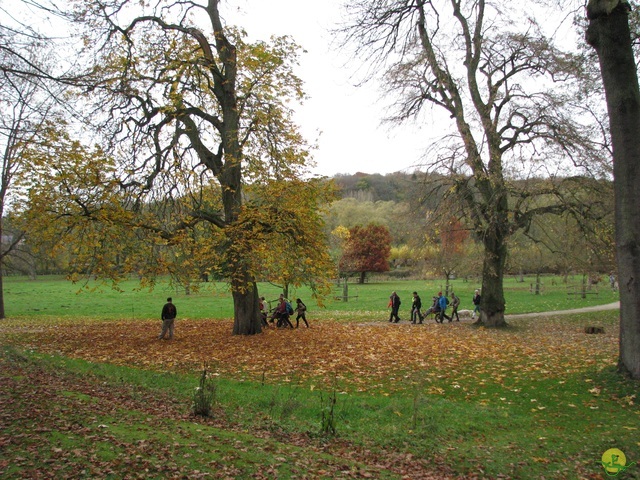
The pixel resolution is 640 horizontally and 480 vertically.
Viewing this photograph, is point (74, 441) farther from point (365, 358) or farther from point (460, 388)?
point (365, 358)

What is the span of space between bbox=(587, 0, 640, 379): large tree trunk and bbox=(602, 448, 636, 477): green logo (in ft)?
12.5

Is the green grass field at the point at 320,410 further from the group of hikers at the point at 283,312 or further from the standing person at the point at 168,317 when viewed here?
the group of hikers at the point at 283,312

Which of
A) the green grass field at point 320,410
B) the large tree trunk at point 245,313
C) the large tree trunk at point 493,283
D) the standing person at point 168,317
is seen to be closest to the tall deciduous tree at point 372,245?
the large tree trunk at point 493,283

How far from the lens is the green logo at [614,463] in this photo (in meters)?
5.50

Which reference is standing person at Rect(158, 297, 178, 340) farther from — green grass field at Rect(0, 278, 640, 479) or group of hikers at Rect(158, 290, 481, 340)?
green grass field at Rect(0, 278, 640, 479)

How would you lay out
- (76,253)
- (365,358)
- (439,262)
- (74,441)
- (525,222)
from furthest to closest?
1. (439,262)
2. (525,222)
3. (76,253)
4. (365,358)
5. (74,441)

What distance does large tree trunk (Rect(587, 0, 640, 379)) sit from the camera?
8.66 metres

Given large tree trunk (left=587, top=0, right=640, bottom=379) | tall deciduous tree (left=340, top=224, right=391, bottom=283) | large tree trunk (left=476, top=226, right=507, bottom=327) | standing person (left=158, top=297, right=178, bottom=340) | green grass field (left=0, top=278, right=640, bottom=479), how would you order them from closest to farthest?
green grass field (left=0, top=278, right=640, bottom=479), large tree trunk (left=587, top=0, right=640, bottom=379), standing person (left=158, top=297, right=178, bottom=340), large tree trunk (left=476, top=226, right=507, bottom=327), tall deciduous tree (left=340, top=224, right=391, bottom=283)

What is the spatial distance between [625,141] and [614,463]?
5806mm

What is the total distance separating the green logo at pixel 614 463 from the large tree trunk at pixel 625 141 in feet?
12.5

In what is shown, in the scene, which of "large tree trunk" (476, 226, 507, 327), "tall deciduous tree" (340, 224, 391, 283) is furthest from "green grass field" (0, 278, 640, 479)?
"tall deciduous tree" (340, 224, 391, 283)

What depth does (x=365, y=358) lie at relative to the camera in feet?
42.5

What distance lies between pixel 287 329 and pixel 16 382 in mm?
12960

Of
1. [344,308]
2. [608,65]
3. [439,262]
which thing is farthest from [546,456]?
[344,308]
